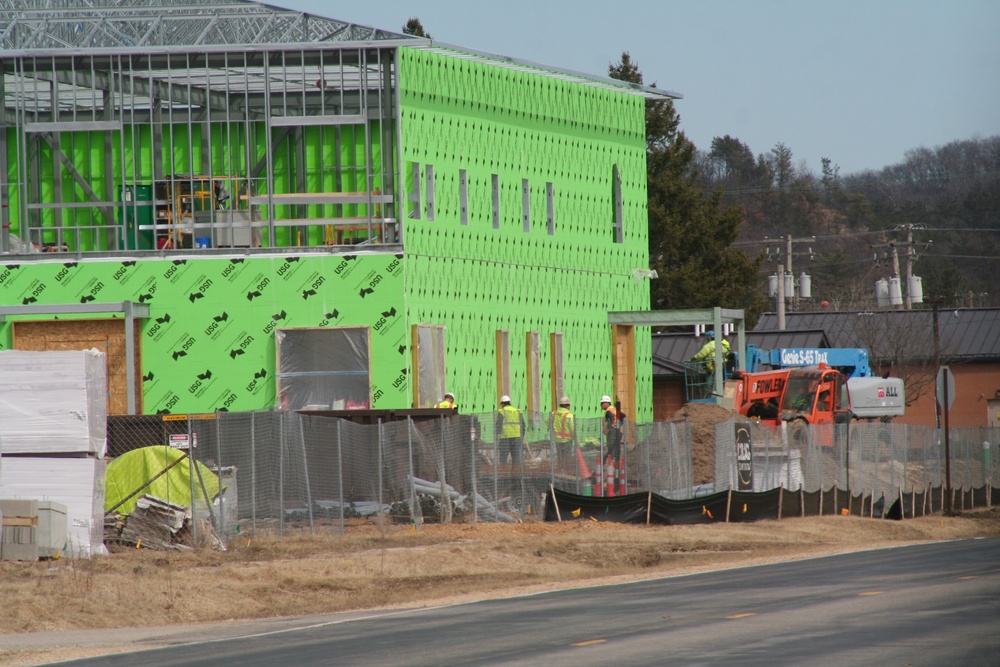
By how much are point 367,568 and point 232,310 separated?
13.2m

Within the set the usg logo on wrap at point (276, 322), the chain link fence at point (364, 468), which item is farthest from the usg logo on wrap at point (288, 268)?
the chain link fence at point (364, 468)

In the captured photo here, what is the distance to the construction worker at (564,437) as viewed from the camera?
99.4ft

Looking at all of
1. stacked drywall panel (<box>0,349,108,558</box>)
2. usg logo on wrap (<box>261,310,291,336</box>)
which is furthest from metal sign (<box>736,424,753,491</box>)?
stacked drywall panel (<box>0,349,108,558</box>)

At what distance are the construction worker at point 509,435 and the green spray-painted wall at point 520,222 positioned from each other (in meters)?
6.44

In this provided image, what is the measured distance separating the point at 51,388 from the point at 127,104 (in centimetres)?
1931

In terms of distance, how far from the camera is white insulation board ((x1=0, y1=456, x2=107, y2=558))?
22969mm

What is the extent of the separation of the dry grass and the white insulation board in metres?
0.57

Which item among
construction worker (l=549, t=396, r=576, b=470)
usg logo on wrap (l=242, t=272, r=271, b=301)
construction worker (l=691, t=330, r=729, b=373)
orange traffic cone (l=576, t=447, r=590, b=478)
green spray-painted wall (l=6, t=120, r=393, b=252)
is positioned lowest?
orange traffic cone (l=576, t=447, r=590, b=478)

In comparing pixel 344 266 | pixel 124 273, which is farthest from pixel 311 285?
pixel 124 273

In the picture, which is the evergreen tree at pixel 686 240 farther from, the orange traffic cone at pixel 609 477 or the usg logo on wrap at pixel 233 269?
the orange traffic cone at pixel 609 477

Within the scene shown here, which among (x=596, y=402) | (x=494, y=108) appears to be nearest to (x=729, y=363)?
(x=596, y=402)

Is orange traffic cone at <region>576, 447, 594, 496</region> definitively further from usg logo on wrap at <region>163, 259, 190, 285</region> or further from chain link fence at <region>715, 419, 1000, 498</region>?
usg logo on wrap at <region>163, 259, 190, 285</region>

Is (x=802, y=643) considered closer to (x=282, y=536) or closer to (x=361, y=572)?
(x=361, y=572)

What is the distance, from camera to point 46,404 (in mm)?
23344
